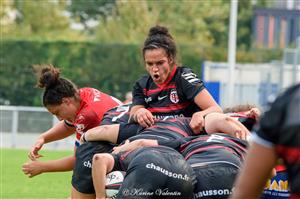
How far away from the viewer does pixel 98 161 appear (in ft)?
19.4

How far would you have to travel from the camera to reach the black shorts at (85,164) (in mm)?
7070

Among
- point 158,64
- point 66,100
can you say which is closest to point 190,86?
point 158,64

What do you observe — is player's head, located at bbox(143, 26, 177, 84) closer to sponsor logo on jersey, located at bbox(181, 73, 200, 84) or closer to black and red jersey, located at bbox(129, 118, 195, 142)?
sponsor logo on jersey, located at bbox(181, 73, 200, 84)

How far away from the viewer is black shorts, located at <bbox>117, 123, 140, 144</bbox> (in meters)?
6.80

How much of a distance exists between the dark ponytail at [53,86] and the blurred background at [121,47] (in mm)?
10439

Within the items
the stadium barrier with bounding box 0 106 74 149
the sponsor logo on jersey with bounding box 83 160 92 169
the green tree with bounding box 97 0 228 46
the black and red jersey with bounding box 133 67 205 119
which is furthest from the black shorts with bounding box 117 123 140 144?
the green tree with bounding box 97 0 228 46

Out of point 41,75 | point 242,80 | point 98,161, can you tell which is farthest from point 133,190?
point 242,80

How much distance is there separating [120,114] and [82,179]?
603 mm

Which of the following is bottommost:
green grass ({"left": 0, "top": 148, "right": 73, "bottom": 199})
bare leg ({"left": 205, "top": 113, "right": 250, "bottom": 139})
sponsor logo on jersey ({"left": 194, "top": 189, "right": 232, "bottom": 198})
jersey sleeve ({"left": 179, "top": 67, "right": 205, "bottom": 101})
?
green grass ({"left": 0, "top": 148, "right": 73, "bottom": 199})

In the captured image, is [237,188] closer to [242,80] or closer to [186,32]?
[242,80]

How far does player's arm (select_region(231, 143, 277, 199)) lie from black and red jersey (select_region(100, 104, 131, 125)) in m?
3.62

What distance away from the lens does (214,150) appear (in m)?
5.70

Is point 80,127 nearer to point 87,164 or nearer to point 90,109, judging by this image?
point 90,109

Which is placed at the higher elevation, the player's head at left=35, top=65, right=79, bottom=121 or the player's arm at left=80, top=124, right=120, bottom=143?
the player's head at left=35, top=65, right=79, bottom=121
